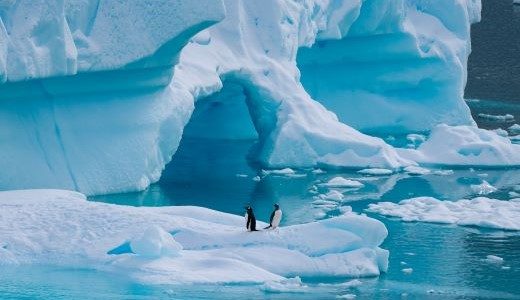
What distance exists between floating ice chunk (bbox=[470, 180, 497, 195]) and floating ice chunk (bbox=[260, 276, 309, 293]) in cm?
595

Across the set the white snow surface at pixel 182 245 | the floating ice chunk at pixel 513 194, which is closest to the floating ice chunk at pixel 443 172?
the floating ice chunk at pixel 513 194

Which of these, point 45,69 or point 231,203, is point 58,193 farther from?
point 231,203

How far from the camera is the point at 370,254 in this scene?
35.9 ft

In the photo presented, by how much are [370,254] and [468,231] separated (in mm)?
2630

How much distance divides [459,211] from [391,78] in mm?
7024

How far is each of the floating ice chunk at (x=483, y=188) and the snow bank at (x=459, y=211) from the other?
0.72 m

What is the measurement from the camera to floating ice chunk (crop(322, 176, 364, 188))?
15906 millimetres

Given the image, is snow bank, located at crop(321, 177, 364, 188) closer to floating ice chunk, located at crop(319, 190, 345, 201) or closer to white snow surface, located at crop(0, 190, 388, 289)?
floating ice chunk, located at crop(319, 190, 345, 201)

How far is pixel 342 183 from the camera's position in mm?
15969

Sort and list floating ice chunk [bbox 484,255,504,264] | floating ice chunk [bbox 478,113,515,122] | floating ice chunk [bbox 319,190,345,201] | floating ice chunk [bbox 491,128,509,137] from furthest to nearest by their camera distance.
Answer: floating ice chunk [bbox 478,113,515,122] < floating ice chunk [bbox 491,128,509,137] < floating ice chunk [bbox 319,190,345,201] < floating ice chunk [bbox 484,255,504,264]

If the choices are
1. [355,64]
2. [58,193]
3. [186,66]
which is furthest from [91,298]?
[355,64]

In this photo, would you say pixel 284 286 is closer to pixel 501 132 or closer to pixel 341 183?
pixel 341 183

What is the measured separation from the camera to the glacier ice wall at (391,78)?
20.7 meters

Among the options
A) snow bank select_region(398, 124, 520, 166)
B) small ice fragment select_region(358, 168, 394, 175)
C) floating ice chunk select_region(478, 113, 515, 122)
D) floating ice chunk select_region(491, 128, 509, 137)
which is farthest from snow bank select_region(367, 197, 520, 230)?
floating ice chunk select_region(478, 113, 515, 122)
